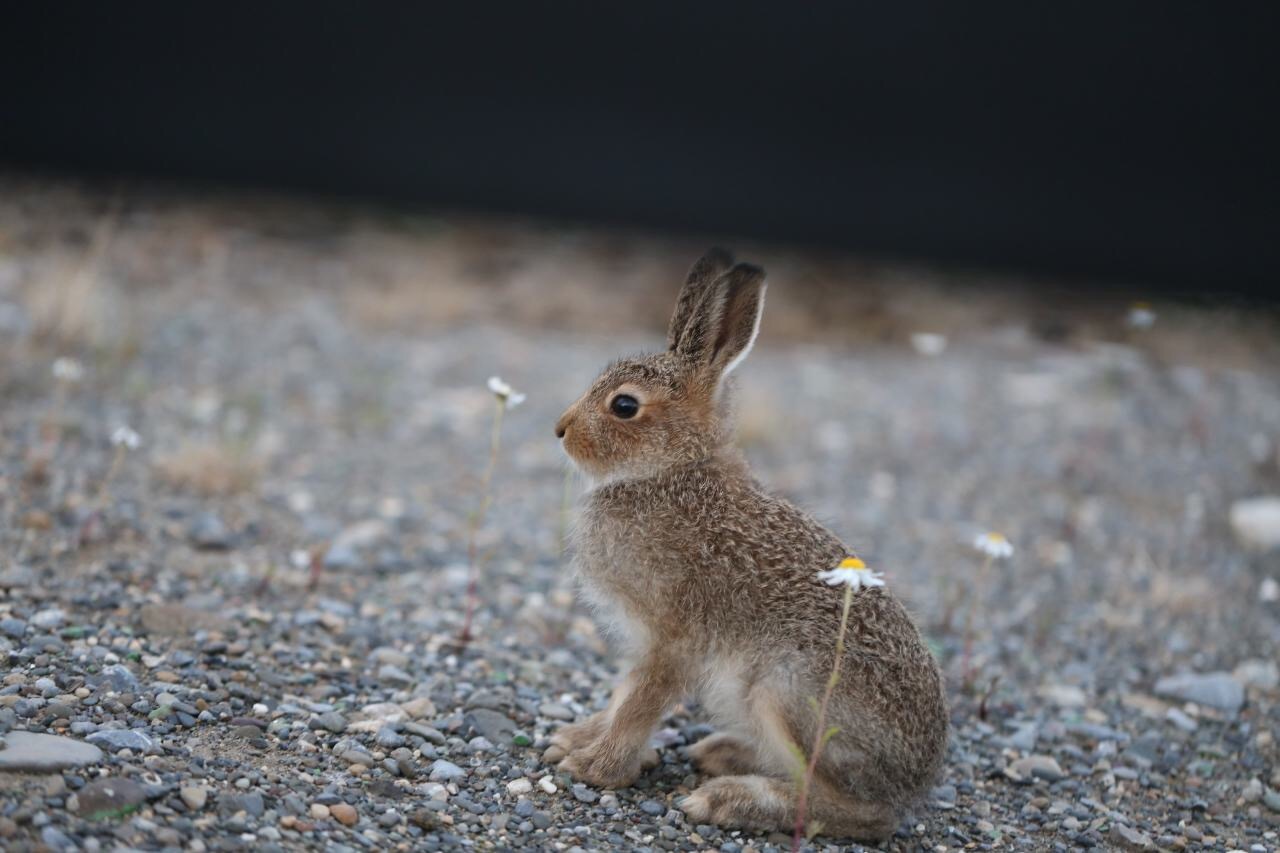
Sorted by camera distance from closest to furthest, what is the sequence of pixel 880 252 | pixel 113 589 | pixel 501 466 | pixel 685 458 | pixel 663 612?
pixel 663 612 → pixel 685 458 → pixel 113 589 → pixel 501 466 → pixel 880 252

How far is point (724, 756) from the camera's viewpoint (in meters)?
4.92

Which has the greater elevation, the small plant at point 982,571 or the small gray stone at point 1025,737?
the small plant at point 982,571

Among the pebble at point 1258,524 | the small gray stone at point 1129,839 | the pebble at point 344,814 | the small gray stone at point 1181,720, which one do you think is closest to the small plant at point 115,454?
the pebble at point 344,814

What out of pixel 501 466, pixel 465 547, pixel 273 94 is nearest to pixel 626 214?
pixel 273 94

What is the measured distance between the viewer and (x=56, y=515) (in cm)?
641

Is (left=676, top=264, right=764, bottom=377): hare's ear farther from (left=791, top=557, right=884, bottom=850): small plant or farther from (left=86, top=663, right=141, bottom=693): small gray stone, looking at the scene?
(left=86, top=663, right=141, bottom=693): small gray stone

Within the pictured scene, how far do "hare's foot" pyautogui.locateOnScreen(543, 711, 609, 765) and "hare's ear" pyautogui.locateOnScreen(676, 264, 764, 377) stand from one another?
1.46 metres

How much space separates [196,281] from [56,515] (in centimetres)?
499

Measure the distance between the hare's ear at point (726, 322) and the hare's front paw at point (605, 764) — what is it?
4.92 feet

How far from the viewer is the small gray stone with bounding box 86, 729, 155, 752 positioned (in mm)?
4156

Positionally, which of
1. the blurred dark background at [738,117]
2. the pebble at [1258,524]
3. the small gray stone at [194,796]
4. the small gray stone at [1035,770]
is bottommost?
the small gray stone at [194,796]

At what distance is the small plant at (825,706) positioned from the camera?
13.3 feet

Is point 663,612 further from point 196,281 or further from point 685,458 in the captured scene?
point 196,281

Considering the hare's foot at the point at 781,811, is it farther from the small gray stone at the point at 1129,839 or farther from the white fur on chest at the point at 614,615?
the small gray stone at the point at 1129,839
